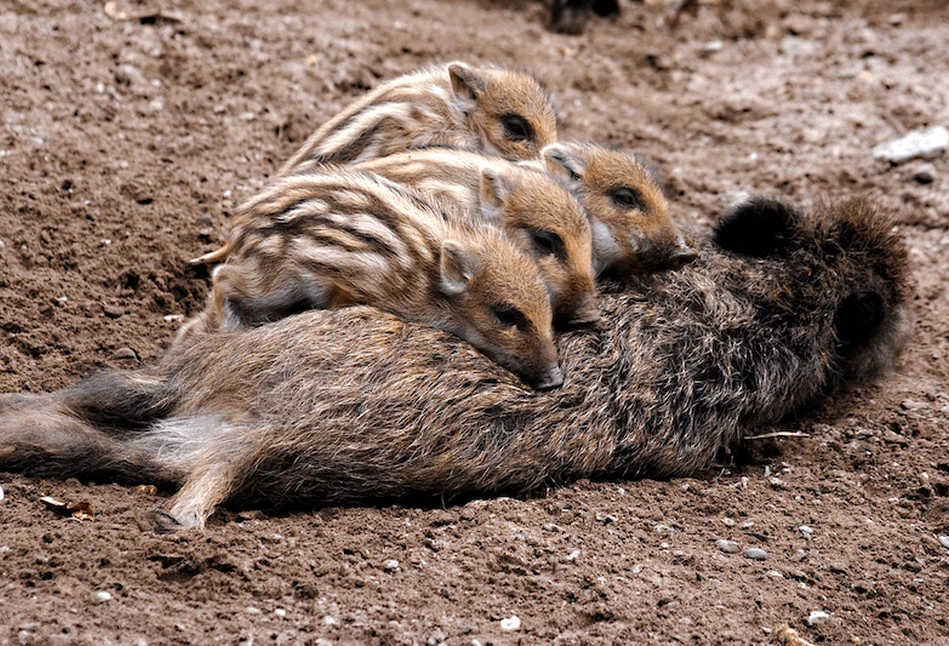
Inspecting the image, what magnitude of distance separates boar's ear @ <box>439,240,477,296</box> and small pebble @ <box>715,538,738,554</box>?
1.31 m

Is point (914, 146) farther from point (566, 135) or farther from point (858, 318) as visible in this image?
point (858, 318)

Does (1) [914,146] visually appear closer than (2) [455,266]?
No

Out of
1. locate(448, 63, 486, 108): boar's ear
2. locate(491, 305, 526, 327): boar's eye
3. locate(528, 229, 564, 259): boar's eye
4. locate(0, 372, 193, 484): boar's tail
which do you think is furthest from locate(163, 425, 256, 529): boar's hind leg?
locate(448, 63, 486, 108): boar's ear

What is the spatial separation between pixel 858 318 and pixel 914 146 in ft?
7.93

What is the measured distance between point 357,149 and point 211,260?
819 millimetres

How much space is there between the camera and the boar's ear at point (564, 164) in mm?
4852

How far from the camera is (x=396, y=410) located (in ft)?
13.5

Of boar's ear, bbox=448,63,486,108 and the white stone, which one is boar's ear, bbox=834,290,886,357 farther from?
the white stone

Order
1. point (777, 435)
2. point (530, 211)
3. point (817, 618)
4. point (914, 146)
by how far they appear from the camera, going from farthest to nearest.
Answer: point (914, 146) → point (777, 435) → point (530, 211) → point (817, 618)

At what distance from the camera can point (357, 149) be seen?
508cm

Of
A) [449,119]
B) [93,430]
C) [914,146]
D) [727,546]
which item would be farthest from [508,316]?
[914,146]

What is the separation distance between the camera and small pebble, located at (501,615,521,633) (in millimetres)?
3507

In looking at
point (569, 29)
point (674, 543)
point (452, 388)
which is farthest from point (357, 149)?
point (569, 29)

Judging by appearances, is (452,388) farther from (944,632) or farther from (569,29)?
(569,29)
